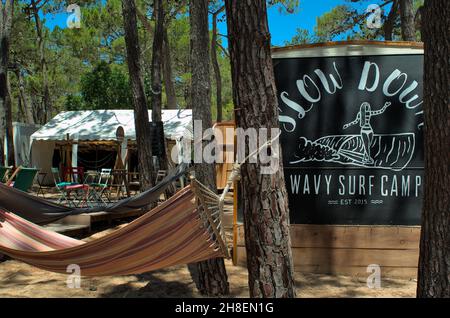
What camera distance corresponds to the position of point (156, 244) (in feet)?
8.82

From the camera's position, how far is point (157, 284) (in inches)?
163

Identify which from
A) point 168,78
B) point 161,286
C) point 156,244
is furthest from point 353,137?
point 168,78

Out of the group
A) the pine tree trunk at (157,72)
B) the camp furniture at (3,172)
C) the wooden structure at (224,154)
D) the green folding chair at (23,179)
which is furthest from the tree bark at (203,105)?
the wooden structure at (224,154)

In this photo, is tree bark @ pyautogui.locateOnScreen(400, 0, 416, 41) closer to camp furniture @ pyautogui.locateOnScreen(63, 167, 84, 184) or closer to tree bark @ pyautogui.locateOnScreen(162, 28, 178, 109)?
camp furniture @ pyautogui.locateOnScreen(63, 167, 84, 184)

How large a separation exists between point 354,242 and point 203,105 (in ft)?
6.00

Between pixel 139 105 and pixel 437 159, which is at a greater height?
pixel 139 105

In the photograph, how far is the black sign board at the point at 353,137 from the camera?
14.1ft

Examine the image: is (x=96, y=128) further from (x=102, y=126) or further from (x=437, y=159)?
(x=437, y=159)

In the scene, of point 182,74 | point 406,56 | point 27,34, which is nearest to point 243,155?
point 406,56

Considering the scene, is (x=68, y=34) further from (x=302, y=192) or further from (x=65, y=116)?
(x=302, y=192)

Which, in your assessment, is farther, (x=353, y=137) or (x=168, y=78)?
(x=168, y=78)

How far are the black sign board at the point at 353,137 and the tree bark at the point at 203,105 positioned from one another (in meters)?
0.70

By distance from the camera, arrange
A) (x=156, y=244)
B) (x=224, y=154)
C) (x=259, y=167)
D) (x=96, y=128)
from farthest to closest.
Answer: (x=96, y=128) → (x=224, y=154) → (x=156, y=244) → (x=259, y=167)

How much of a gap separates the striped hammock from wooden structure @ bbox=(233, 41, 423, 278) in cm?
169
